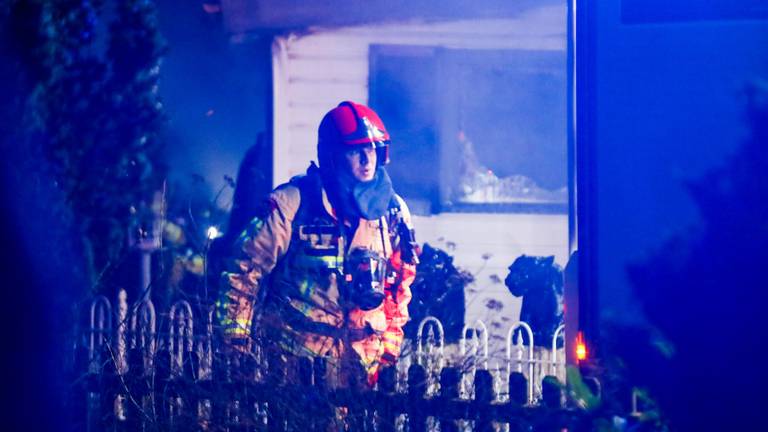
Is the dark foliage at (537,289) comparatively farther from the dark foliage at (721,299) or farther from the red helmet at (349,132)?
the dark foliage at (721,299)

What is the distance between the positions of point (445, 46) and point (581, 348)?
2821mm

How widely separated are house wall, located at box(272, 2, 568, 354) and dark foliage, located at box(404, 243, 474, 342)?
0.21 feet

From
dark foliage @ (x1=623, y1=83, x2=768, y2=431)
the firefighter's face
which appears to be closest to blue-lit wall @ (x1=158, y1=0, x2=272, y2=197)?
the firefighter's face

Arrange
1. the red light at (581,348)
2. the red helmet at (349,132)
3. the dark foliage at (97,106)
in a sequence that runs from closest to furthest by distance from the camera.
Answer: the red light at (581,348) < the red helmet at (349,132) < the dark foliage at (97,106)

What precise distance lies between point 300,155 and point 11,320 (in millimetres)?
2261

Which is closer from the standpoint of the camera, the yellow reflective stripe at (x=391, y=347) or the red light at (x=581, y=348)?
the red light at (x=581, y=348)

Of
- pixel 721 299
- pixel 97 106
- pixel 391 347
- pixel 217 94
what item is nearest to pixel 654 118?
pixel 721 299

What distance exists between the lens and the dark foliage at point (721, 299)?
10.9ft

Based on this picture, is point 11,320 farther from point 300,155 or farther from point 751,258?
point 751,258

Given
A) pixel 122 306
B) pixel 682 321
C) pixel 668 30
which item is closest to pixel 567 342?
pixel 682 321

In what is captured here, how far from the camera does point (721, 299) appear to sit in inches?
131

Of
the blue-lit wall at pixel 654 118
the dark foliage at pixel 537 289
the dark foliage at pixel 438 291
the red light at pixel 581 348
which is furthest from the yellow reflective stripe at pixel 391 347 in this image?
the blue-lit wall at pixel 654 118

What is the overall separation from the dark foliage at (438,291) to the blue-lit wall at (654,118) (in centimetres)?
229

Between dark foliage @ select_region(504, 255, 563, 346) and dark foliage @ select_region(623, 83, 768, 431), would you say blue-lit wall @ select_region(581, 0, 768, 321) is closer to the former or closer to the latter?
dark foliage @ select_region(623, 83, 768, 431)
